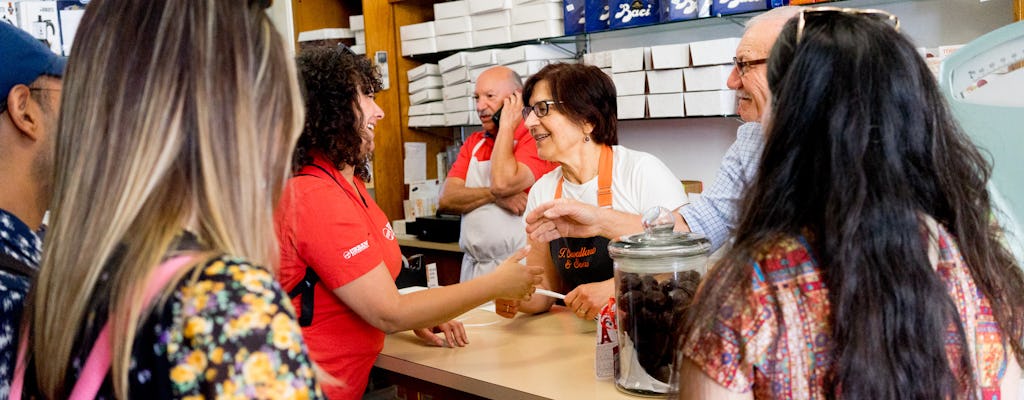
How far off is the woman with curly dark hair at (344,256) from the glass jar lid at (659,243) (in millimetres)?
479

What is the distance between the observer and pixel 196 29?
0.86 m

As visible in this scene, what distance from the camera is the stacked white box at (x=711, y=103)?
3617 millimetres

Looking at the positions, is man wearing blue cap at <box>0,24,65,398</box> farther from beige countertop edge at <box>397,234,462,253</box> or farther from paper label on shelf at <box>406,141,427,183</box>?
paper label on shelf at <box>406,141,427,183</box>

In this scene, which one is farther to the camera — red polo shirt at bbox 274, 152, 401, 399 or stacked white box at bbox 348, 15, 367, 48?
stacked white box at bbox 348, 15, 367, 48

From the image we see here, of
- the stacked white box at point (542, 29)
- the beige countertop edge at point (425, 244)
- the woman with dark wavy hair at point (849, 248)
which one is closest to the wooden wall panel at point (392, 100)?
the beige countertop edge at point (425, 244)

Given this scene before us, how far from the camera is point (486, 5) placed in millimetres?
4445

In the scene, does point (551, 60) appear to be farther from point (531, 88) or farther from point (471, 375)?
point (471, 375)

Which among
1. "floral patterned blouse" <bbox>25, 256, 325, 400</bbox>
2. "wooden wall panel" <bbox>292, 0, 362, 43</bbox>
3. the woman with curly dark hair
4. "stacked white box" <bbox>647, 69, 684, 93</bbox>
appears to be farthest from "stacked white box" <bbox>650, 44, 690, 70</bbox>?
"floral patterned blouse" <bbox>25, 256, 325, 400</bbox>

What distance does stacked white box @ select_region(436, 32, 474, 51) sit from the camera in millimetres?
4598

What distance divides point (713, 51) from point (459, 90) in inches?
59.5

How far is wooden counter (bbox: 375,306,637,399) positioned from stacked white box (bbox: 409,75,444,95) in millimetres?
2330

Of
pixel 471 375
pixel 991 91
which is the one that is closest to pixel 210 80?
pixel 471 375

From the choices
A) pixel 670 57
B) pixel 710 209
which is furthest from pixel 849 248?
pixel 670 57

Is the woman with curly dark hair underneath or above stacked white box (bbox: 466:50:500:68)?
underneath
